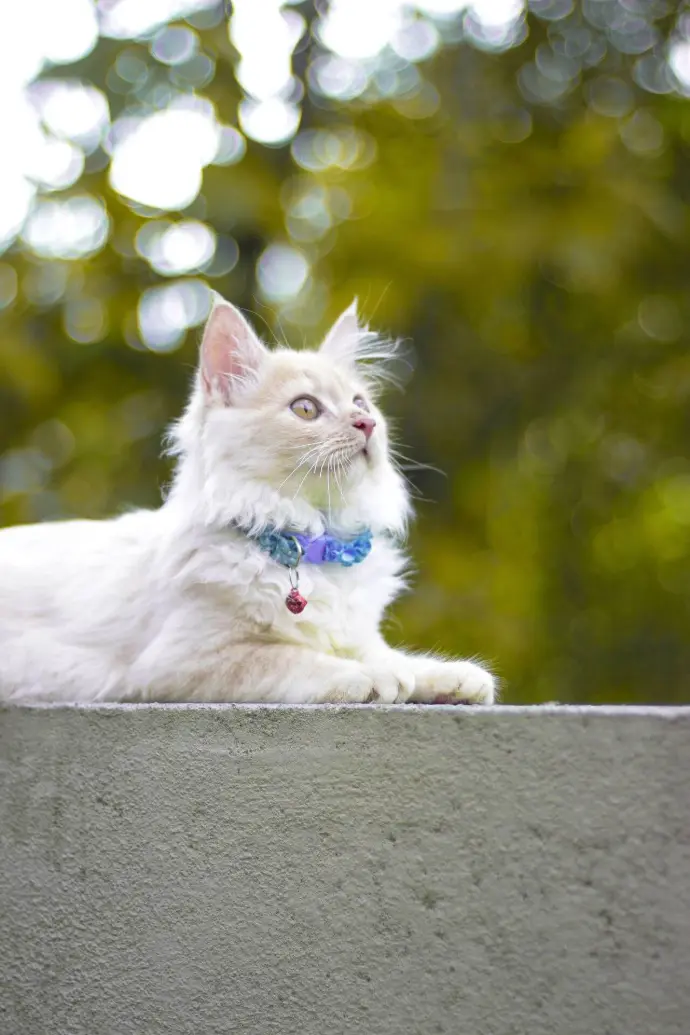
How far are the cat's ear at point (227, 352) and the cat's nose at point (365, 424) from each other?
34 cm

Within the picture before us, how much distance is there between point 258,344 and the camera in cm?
285

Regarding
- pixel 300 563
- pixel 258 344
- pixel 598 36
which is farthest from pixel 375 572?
pixel 598 36

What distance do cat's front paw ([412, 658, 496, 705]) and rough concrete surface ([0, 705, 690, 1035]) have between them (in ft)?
1.17

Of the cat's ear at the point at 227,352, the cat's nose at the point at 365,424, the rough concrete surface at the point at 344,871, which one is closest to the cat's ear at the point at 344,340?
the cat's ear at the point at 227,352

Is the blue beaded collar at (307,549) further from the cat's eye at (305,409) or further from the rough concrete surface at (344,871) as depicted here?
the rough concrete surface at (344,871)

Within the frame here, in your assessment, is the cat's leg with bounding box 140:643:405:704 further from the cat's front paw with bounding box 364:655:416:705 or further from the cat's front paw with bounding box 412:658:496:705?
the cat's front paw with bounding box 412:658:496:705

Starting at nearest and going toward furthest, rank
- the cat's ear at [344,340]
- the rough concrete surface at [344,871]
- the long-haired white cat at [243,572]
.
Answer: the rough concrete surface at [344,871]
the long-haired white cat at [243,572]
the cat's ear at [344,340]

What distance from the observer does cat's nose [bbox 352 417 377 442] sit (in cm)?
272

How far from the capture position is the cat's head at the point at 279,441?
270cm

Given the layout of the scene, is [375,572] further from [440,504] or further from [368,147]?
[368,147]

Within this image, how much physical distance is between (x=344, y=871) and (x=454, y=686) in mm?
510

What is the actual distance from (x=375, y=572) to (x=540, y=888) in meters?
1.09

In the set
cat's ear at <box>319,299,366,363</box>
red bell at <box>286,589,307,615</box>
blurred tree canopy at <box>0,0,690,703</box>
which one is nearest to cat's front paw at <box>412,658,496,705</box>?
red bell at <box>286,589,307,615</box>

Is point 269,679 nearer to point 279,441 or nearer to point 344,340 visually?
point 279,441
